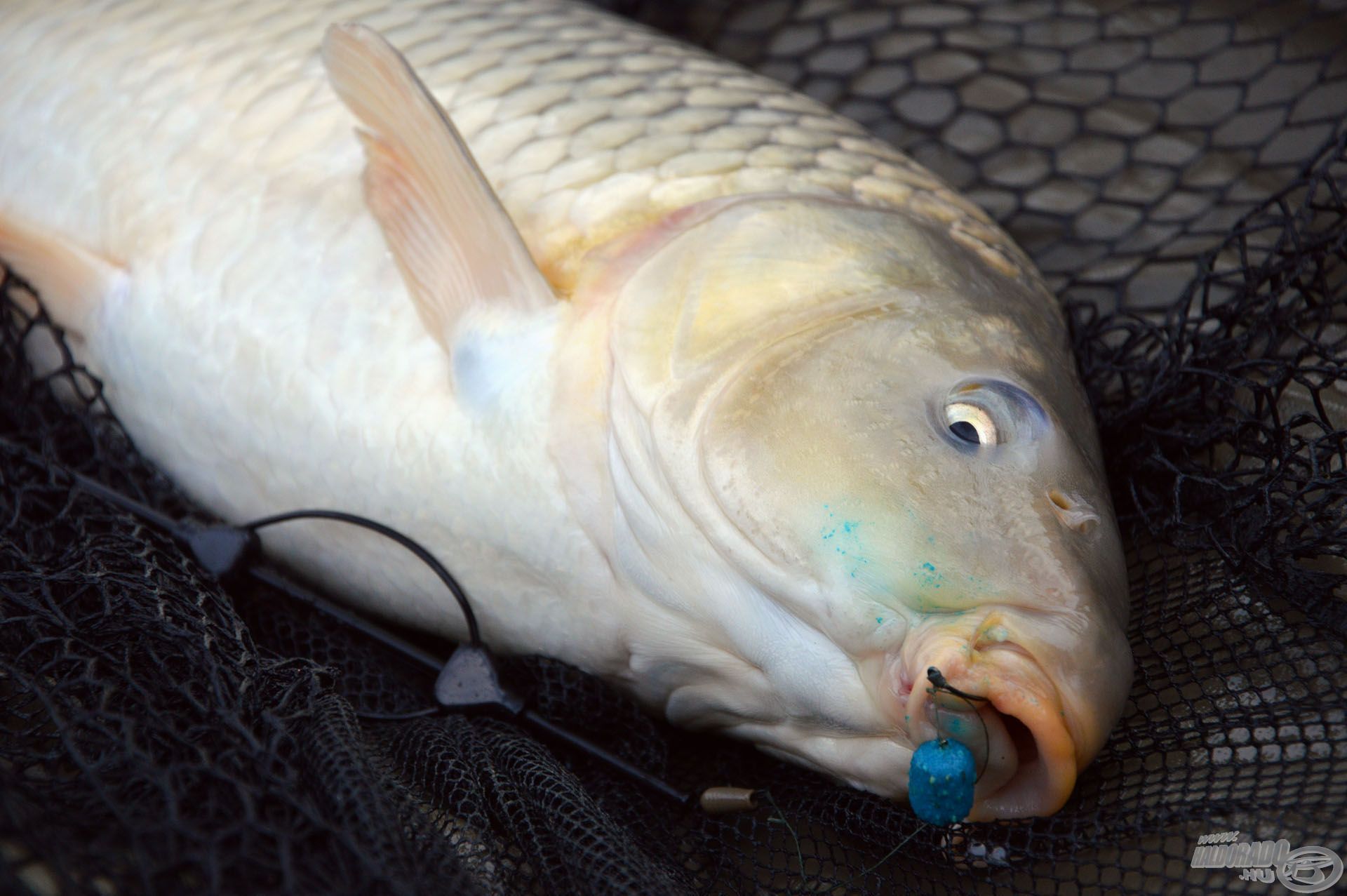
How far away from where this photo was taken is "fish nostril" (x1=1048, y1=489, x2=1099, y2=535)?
1.00 meters

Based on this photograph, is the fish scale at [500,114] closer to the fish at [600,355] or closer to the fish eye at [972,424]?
the fish at [600,355]

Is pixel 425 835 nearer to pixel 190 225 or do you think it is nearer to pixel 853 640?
pixel 853 640

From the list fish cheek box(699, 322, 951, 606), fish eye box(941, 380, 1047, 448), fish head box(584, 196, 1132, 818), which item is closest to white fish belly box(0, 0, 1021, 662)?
fish head box(584, 196, 1132, 818)

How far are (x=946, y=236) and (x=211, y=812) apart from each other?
96 cm

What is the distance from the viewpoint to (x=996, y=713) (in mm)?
943

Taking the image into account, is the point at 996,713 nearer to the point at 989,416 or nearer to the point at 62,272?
the point at 989,416

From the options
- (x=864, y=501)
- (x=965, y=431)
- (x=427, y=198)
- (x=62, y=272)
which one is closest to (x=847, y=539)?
(x=864, y=501)

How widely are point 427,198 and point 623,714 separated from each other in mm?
595

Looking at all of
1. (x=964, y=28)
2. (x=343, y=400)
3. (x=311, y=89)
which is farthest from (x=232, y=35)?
(x=964, y=28)

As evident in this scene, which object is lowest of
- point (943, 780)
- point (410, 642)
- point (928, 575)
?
point (410, 642)

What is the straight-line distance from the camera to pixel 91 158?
151 cm

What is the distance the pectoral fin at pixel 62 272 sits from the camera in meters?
1.46

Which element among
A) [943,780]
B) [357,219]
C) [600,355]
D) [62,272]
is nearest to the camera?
[943,780]

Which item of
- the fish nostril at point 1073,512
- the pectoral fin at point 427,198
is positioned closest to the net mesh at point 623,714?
the fish nostril at point 1073,512
